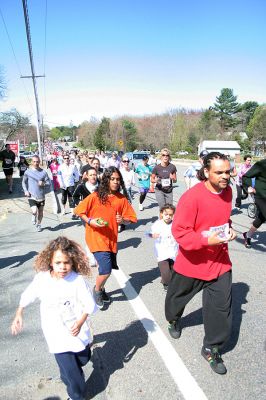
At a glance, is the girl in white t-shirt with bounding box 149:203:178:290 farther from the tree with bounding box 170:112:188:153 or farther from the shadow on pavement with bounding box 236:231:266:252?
the tree with bounding box 170:112:188:153

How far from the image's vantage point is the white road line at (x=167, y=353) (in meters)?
2.91

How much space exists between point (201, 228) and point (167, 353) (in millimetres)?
1303

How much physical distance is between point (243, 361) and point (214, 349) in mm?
332

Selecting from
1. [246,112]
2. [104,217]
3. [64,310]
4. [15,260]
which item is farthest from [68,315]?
[246,112]

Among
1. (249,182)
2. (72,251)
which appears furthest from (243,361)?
(249,182)

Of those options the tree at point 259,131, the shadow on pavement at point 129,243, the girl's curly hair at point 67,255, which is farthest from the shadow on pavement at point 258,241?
the tree at point 259,131

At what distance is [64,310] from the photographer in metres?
2.68

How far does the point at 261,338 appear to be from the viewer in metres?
3.68

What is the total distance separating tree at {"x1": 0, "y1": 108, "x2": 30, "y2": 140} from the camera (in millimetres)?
59188

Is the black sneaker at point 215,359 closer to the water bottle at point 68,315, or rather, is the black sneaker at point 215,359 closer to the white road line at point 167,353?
the white road line at point 167,353

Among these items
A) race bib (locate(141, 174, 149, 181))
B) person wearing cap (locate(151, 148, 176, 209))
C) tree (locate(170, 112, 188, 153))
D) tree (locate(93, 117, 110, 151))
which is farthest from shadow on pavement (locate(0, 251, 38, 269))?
tree (locate(93, 117, 110, 151))

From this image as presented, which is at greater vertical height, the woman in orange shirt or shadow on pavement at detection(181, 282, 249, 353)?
the woman in orange shirt

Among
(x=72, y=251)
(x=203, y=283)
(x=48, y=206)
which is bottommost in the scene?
(x=48, y=206)

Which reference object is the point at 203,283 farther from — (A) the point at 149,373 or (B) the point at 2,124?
(B) the point at 2,124
